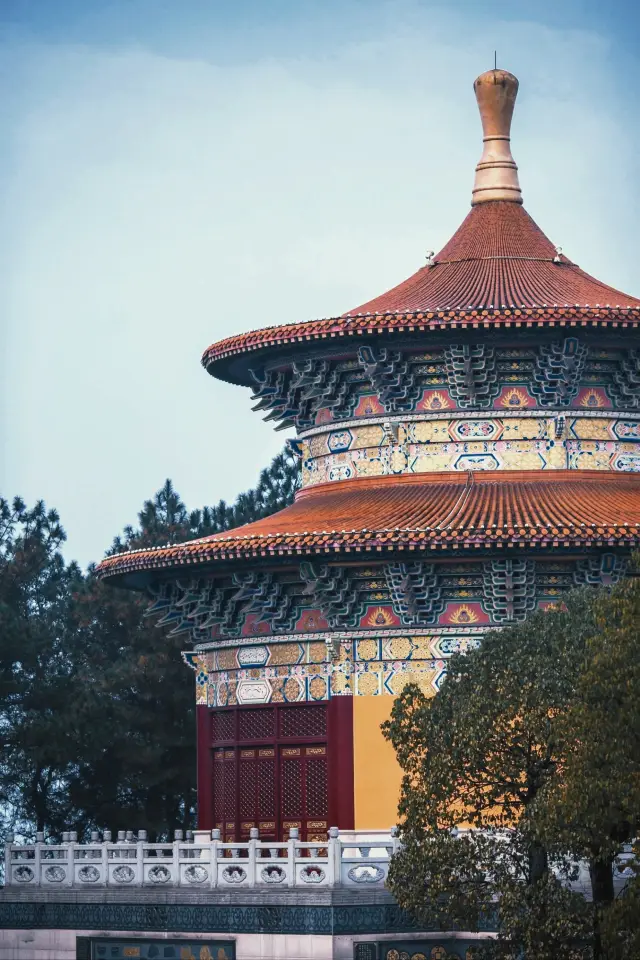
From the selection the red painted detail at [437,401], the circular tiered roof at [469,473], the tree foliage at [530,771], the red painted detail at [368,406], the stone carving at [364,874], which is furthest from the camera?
the red painted detail at [368,406]

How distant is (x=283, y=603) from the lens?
35.1 metres

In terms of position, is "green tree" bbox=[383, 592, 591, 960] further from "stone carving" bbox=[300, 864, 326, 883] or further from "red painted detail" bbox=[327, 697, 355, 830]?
"red painted detail" bbox=[327, 697, 355, 830]

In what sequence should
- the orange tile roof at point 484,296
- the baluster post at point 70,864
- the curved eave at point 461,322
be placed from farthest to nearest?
1. the orange tile roof at point 484,296
2. the curved eave at point 461,322
3. the baluster post at point 70,864

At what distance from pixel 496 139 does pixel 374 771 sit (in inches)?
494

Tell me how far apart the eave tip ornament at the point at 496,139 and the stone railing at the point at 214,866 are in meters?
12.6

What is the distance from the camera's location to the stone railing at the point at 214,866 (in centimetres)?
2995

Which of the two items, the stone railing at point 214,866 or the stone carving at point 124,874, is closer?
the stone railing at point 214,866

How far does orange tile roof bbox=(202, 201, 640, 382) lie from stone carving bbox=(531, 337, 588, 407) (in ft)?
2.31

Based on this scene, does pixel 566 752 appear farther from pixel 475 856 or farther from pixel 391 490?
pixel 391 490

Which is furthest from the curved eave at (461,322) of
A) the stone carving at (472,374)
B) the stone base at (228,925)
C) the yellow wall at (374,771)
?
the stone base at (228,925)

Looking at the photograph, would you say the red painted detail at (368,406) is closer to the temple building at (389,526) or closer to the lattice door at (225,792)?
the temple building at (389,526)

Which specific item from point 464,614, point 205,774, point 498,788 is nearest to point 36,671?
point 205,774

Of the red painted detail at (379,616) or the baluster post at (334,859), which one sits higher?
the red painted detail at (379,616)

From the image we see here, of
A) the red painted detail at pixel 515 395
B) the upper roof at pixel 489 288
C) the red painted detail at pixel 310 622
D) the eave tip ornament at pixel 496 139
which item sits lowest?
the red painted detail at pixel 310 622
